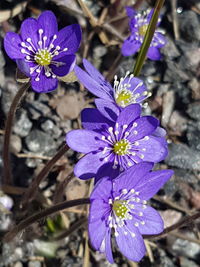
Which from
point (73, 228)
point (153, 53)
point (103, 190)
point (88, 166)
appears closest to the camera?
point (103, 190)

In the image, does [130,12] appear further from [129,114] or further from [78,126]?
[129,114]

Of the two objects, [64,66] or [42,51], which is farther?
[42,51]

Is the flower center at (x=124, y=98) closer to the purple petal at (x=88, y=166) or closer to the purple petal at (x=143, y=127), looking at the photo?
the purple petal at (x=143, y=127)

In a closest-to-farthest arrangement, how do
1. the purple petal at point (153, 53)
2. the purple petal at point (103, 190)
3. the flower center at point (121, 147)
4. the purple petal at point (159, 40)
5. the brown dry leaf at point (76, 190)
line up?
the purple petal at point (103, 190)
the flower center at point (121, 147)
the brown dry leaf at point (76, 190)
the purple petal at point (153, 53)
the purple petal at point (159, 40)

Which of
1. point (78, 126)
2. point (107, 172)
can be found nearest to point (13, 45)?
point (107, 172)

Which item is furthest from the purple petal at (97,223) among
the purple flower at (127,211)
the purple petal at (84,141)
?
the purple petal at (84,141)

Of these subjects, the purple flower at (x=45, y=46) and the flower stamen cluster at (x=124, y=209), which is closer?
the flower stamen cluster at (x=124, y=209)
